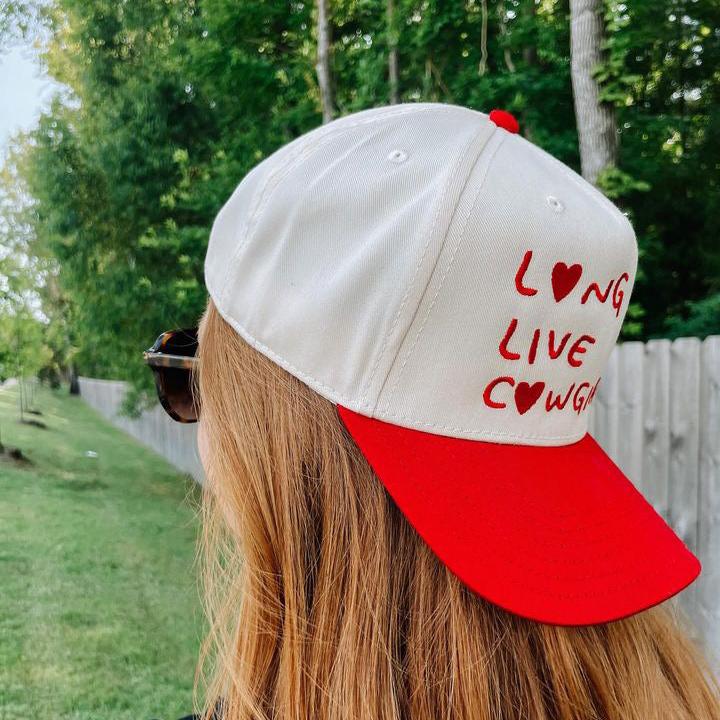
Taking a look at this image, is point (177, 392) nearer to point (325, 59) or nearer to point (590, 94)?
point (325, 59)

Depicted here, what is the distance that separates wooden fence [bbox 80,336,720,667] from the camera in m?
1.62

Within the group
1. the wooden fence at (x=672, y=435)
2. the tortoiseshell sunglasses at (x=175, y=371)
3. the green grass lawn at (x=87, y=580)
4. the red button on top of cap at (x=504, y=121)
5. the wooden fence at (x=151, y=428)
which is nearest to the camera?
the red button on top of cap at (x=504, y=121)

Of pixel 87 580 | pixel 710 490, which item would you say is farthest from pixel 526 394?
pixel 710 490

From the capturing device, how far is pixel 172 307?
2.86 m

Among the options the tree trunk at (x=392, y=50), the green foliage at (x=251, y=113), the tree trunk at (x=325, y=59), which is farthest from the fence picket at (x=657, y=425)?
the tree trunk at (x=392, y=50)

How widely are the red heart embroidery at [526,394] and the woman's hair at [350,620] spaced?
0.11 metres

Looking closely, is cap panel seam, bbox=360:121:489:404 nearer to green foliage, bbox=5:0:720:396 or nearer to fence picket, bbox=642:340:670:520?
green foliage, bbox=5:0:720:396

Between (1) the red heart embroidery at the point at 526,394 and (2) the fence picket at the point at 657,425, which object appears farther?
(2) the fence picket at the point at 657,425

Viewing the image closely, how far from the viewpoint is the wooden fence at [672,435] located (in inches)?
63.7

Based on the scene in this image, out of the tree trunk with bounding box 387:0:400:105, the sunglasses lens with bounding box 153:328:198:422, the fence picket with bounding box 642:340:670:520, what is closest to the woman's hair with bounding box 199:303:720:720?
the sunglasses lens with bounding box 153:328:198:422

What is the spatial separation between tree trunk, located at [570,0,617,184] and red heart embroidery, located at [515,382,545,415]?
2861 mm

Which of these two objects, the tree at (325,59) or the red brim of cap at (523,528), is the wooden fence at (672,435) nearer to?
the red brim of cap at (523,528)

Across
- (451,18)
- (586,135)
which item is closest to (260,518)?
(586,135)

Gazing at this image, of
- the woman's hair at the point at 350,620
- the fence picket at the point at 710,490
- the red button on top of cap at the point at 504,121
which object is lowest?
the fence picket at the point at 710,490
